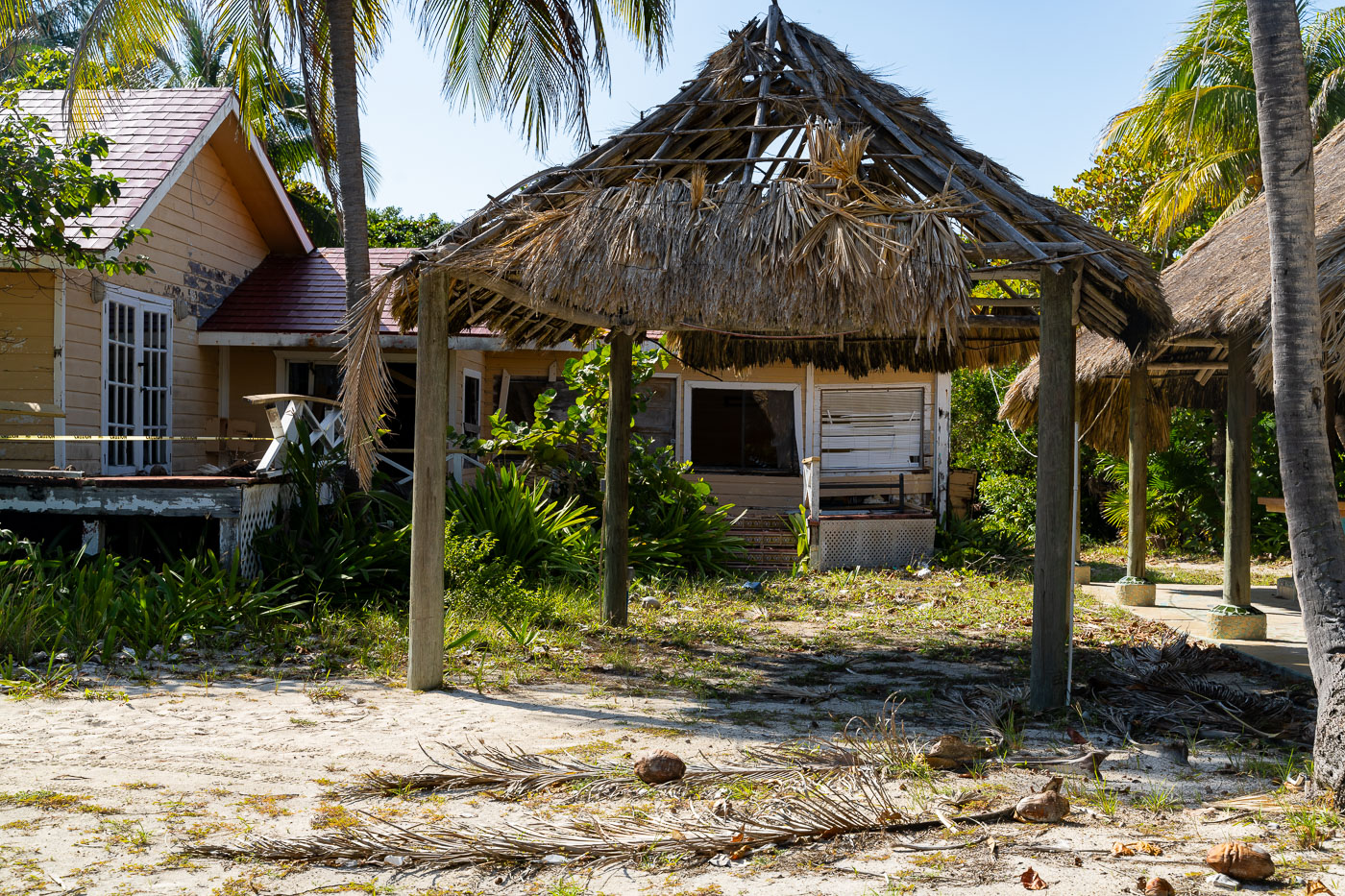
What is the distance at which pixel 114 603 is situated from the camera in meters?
7.27

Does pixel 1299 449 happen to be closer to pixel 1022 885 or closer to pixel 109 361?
pixel 1022 885

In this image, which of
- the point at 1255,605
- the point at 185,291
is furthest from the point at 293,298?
the point at 1255,605

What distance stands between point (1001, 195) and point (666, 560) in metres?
6.36

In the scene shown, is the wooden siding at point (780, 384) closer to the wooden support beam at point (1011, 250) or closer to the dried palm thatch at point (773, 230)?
the dried palm thatch at point (773, 230)

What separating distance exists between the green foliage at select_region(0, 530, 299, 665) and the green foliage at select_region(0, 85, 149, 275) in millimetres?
2591

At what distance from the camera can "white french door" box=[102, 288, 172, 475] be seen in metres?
11.1

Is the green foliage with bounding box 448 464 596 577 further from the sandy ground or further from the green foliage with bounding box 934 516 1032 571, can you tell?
the green foliage with bounding box 934 516 1032 571

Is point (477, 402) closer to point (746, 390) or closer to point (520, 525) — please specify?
point (746, 390)

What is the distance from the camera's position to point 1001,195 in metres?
6.20

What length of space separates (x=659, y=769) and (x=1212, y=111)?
17.5 metres

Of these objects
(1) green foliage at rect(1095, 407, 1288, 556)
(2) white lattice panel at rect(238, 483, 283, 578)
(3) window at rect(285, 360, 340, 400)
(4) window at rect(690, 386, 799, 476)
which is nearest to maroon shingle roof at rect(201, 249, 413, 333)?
(3) window at rect(285, 360, 340, 400)

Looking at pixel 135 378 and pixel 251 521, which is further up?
pixel 135 378

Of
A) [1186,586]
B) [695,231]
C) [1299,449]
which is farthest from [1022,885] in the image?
[1186,586]

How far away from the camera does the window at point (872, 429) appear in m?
15.0
